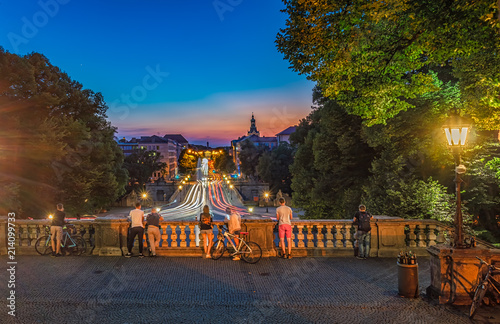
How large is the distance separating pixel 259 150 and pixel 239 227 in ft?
281

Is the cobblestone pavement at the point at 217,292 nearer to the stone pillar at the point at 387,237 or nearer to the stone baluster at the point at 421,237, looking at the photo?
the stone pillar at the point at 387,237

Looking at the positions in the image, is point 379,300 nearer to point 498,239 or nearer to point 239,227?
point 239,227

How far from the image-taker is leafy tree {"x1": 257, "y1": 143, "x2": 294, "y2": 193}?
70.8 meters

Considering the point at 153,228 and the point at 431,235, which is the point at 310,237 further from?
the point at 153,228

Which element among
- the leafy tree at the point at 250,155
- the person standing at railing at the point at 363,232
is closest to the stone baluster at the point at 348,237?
the person standing at railing at the point at 363,232

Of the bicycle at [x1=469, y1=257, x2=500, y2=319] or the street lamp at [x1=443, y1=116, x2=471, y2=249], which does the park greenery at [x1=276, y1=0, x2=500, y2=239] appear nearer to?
the street lamp at [x1=443, y1=116, x2=471, y2=249]

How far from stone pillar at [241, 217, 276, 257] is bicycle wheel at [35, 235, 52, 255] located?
5.83 metres

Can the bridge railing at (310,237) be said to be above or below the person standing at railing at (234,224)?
below

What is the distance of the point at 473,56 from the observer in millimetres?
9805

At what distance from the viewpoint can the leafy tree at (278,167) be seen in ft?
232

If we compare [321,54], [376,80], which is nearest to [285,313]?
[321,54]

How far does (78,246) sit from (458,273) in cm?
979

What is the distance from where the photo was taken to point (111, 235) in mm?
10297

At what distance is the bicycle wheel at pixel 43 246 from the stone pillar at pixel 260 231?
5.83 meters
